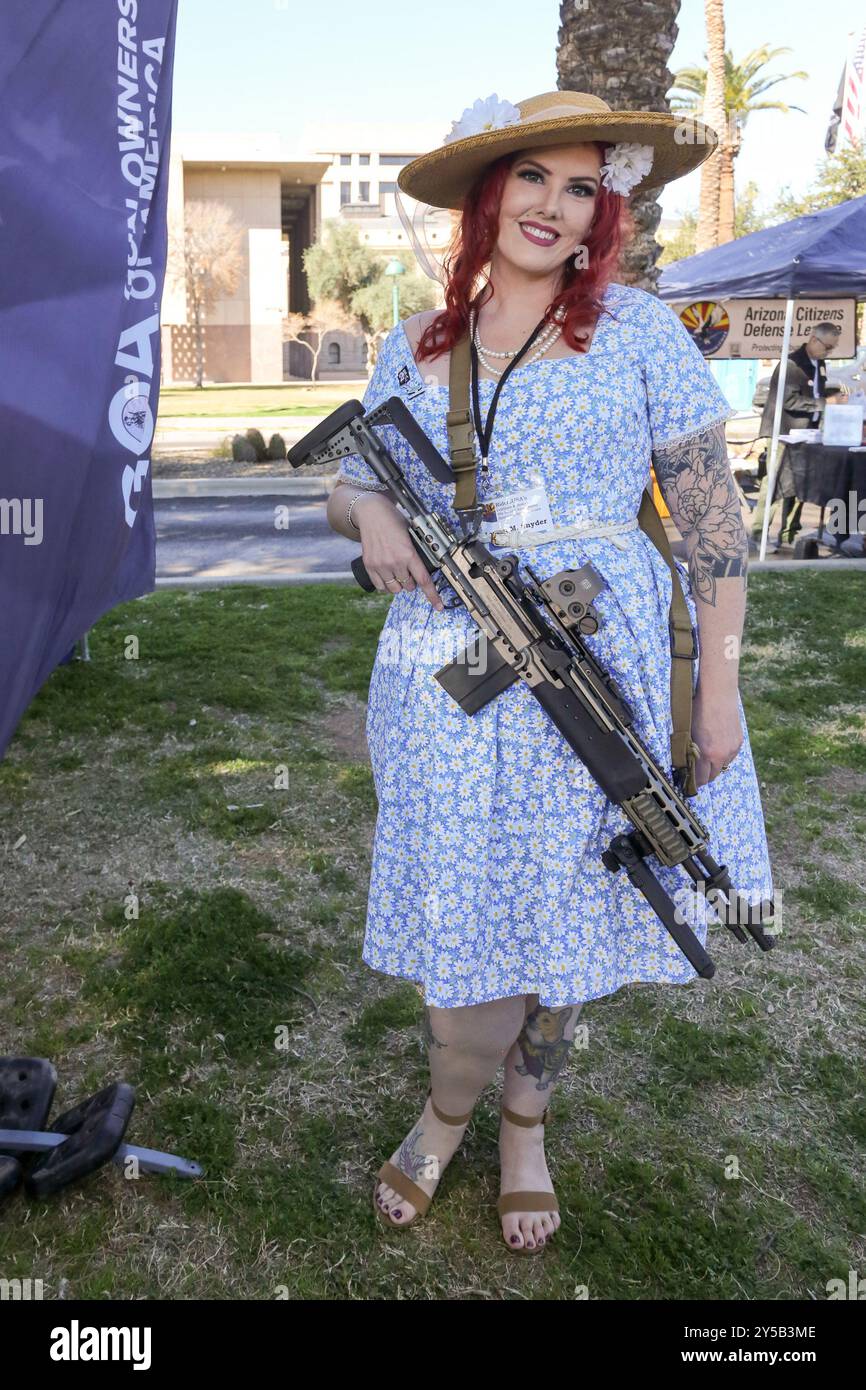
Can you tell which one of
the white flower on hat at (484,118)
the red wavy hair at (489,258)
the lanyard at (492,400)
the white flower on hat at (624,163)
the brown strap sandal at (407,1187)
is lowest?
the brown strap sandal at (407,1187)

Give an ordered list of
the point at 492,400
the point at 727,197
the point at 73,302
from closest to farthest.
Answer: the point at 492,400
the point at 73,302
the point at 727,197

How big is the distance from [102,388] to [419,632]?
1.18m

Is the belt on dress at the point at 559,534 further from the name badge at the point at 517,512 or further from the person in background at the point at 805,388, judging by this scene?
the person in background at the point at 805,388

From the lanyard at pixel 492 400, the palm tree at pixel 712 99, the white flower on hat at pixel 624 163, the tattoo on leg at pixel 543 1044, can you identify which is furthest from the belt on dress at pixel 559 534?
the palm tree at pixel 712 99

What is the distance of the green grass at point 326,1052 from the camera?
87.6 inches

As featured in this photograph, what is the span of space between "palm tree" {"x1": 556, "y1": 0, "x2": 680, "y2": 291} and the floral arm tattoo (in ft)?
14.8

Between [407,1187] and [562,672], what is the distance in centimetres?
122

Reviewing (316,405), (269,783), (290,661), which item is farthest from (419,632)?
(316,405)

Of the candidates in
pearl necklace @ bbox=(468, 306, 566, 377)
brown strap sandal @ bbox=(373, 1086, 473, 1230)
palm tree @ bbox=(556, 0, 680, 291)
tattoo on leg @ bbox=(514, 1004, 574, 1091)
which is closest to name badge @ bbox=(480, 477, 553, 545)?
pearl necklace @ bbox=(468, 306, 566, 377)

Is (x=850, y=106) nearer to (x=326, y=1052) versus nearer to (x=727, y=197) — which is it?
(x=727, y=197)

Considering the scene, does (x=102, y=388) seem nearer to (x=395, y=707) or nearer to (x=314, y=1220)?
(x=395, y=707)

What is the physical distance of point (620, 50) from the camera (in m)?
5.96

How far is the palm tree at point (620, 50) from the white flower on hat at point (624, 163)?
431 centimetres

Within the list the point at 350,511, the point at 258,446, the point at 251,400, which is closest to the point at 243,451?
the point at 258,446
